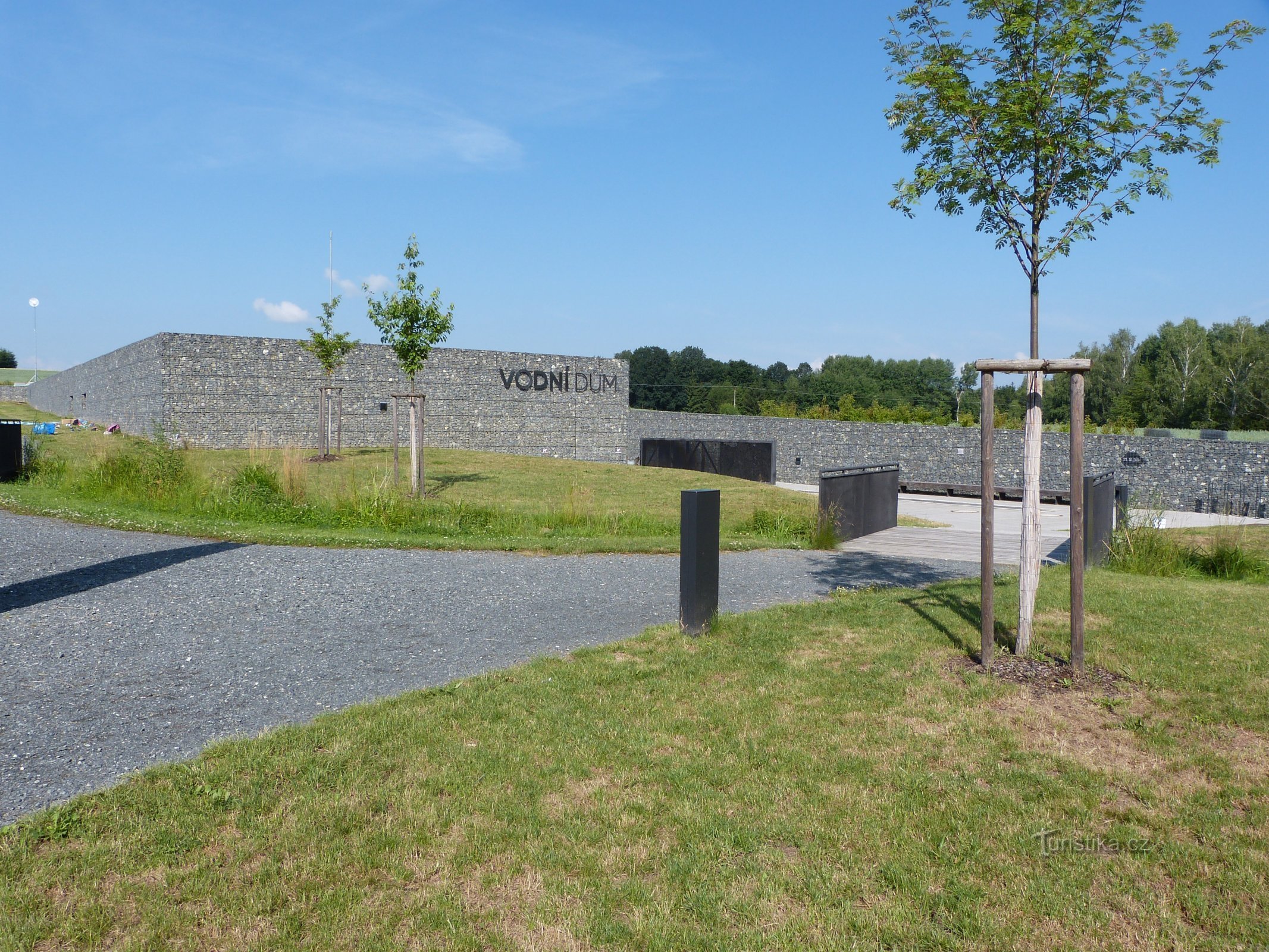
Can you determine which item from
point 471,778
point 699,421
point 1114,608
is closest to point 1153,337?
point 699,421

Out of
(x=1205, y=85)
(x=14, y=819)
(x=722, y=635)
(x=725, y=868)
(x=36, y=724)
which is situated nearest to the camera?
(x=725, y=868)

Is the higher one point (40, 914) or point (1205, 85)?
point (1205, 85)

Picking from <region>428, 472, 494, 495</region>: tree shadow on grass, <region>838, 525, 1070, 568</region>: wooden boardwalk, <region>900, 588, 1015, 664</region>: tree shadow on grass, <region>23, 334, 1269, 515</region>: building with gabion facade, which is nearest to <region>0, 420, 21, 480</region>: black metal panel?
<region>23, 334, 1269, 515</region>: building with gabion facade

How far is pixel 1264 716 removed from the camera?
470 centimetres

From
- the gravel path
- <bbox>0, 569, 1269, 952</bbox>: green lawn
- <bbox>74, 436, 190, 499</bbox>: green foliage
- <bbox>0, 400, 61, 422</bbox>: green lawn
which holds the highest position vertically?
<bbox>0, 400, 61, 422</bbox>: green lawn

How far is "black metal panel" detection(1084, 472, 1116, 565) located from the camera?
10.6m

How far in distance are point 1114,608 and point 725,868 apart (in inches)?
203

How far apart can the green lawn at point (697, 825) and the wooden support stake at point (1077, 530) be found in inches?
12.9

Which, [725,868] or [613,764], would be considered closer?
[725,868]

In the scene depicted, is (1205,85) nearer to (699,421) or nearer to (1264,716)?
(1264,716)

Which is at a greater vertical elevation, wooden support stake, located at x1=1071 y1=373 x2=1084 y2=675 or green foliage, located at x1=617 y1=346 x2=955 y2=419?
green foliage, located at x1=617 y1=346 x2=955 y2=419

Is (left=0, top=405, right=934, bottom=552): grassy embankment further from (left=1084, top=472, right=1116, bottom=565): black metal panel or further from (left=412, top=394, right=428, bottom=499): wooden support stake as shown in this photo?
(left=1084, top=472, right=1116, bottom=565): black metal panel

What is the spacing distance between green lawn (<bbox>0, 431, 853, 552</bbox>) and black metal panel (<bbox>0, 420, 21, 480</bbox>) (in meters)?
0.40

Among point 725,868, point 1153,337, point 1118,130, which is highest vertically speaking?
point 1153,337
